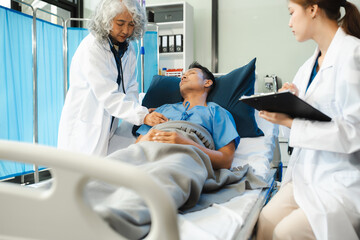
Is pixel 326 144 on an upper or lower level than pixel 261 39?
lower

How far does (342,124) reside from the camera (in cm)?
116

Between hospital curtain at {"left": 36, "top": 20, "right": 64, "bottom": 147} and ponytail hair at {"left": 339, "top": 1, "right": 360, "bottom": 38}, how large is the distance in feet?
8.96

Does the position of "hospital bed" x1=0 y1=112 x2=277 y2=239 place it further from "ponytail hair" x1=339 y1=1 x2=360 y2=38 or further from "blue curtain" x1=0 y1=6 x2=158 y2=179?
"blue curtain" x1=0 y1=6 x2=158 y2=179

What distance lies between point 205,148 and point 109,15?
103 cm

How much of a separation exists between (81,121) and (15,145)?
1.53m

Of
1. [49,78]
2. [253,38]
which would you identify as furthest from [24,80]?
[253,38]

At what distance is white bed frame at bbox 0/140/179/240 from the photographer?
54cm

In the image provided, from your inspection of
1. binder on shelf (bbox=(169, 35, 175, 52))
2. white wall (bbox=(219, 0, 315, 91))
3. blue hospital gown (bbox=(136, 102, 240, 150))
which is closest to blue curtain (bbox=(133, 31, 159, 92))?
binder on shelf (bbox=(169, 35, 175, 52))

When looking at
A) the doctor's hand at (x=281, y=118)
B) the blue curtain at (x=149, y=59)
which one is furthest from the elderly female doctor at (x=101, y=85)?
the blue curtain at (x=149, y=59)

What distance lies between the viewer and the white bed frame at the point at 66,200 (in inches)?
21.4

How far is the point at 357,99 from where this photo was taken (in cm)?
113

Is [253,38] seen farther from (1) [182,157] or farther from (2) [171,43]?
(1) [182,157]

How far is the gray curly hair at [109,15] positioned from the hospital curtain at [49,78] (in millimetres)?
1296

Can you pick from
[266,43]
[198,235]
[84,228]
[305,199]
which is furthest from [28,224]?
[266,43]
